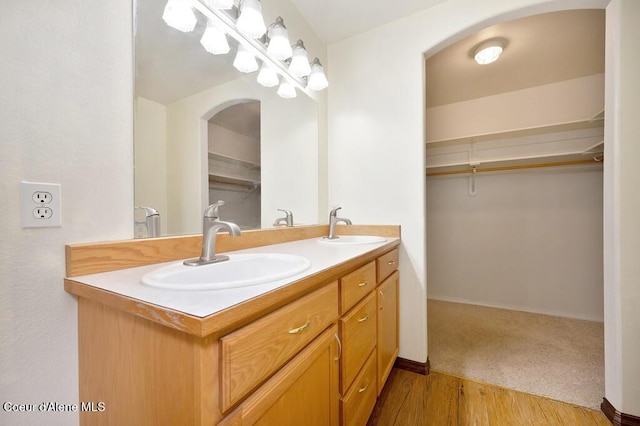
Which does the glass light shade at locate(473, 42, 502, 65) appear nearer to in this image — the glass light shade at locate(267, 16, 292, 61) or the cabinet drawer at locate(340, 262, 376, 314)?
the glass light shade at locate(267, 16, 292, 61)

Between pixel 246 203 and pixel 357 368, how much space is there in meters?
0.93

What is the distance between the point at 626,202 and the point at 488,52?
1283 millimetres

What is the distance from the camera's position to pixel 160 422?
481 mm

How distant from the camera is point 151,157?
2.91 feet

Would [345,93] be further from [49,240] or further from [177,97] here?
[49,240]

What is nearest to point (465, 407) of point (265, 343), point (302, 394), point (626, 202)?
point (302, 394)

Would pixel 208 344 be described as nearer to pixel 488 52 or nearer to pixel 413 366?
pixel 413 366

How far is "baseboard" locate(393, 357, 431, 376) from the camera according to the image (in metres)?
1.57

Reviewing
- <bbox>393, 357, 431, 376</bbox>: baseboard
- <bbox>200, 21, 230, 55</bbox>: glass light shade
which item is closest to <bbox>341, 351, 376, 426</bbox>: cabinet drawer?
<bbox>393, 357, 431, 376</bbox>: baseboard

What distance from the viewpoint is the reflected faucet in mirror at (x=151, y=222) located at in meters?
0.86

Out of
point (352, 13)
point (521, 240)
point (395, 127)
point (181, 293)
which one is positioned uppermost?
point (352, 13)

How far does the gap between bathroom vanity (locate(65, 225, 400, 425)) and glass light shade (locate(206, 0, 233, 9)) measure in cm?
98

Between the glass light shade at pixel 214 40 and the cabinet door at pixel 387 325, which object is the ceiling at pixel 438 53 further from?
the cabinet door at pixel 387 325

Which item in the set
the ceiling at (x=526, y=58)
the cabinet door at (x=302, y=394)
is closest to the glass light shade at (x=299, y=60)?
the ceiling at (x=526, y=58)
